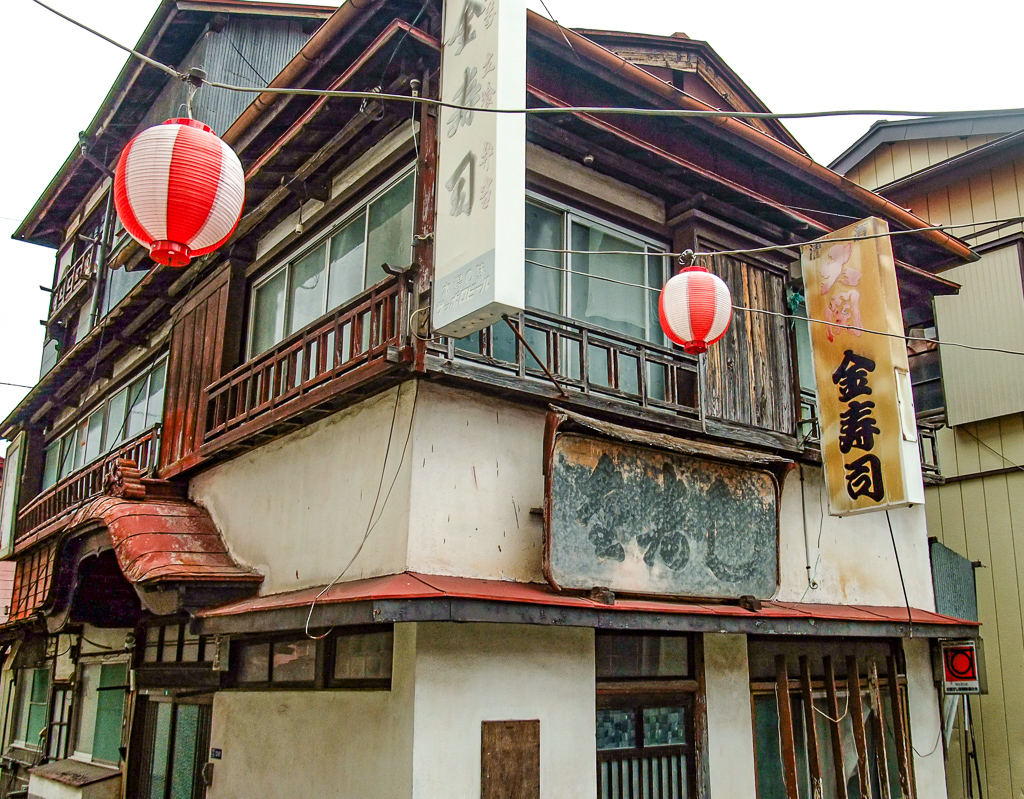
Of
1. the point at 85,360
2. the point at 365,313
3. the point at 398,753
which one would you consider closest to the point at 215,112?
the point at 85,360

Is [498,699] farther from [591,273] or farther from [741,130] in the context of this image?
[741,130]

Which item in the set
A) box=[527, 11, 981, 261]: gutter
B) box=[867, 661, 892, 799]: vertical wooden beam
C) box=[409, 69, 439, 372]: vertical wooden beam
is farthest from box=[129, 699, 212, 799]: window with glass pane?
box=[527, 11, 981, 261]: gutter

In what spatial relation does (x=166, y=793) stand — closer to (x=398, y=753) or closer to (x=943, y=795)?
(x=398, y=753)

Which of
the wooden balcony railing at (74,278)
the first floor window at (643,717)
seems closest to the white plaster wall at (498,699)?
the first floor window at (643,717)

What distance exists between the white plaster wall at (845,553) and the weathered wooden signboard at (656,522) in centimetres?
76

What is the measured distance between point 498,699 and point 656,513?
2.64 metres

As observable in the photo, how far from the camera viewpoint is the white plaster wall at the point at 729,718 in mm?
9875

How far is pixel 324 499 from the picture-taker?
9672 mm

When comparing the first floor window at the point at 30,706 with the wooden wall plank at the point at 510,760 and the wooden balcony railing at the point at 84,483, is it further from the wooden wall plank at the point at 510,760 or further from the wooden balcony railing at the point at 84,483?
the wooden wall plank at the point at 510,760

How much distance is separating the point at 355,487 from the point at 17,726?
16030mm

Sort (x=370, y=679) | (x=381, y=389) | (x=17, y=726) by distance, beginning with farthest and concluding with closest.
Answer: (x=17, y=726)
(x=381, y=389)
(x=370, y=679)

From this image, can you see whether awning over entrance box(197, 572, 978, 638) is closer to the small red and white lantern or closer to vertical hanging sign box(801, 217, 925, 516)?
vertical hanging sign box(801, 217, 925, 516)

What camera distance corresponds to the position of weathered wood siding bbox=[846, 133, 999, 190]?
16.5 metres

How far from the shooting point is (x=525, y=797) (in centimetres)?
809
